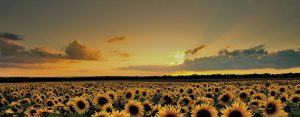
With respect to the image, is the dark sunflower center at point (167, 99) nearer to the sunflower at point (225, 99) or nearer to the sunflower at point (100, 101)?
the sunflower at point (225, 99)

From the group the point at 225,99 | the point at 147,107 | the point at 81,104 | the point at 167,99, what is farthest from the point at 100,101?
the point at 225,99

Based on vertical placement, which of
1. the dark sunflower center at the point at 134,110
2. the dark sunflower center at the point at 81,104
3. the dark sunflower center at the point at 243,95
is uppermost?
the dark sunflower center at the point at 243,95

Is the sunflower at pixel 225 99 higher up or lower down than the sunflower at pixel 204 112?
higher up

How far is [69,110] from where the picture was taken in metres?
11.7

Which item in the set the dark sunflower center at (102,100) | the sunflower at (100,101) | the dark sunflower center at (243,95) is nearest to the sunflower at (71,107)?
the sunflower at (100,101)

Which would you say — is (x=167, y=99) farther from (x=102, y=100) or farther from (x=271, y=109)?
(x=271, y=109)

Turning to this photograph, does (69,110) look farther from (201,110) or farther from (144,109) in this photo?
(201,110)

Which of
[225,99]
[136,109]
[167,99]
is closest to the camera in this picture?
[136,109]

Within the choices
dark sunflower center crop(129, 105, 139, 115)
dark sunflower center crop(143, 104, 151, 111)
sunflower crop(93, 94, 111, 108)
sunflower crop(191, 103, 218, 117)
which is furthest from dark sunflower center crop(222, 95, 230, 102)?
sunflower crop(191, 103, 218, 117)

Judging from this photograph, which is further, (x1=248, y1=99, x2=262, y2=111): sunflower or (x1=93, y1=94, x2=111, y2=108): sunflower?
(x1=93, y1=94, x2=111, y2=108): sunflower

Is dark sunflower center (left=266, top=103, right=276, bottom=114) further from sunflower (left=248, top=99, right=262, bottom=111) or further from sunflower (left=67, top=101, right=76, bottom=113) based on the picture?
sunflower (left=67, top=101, right=76, bottom=113)

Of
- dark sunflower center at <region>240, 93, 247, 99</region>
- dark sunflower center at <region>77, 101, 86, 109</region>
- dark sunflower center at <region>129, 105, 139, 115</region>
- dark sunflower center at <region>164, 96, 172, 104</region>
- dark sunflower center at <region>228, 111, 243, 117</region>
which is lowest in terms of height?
dark sunflower center at <region>228, 111, 243, 117</region>

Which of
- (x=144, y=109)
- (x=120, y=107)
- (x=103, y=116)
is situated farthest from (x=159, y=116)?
(x=120, y=107)

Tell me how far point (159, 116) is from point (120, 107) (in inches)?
229
